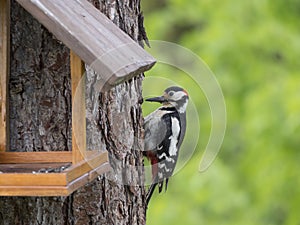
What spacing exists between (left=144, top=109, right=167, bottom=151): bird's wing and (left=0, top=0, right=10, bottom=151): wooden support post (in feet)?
2.99

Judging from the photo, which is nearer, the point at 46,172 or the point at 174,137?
the point at 46,172

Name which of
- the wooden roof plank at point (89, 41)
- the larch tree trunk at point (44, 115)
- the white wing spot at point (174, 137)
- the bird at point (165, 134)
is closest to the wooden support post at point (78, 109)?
the wooden roof plank at point (89, 41)

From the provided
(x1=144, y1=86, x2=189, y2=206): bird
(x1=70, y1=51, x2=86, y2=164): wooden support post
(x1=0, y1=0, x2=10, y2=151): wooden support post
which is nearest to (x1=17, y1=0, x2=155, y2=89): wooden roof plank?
(x1=70, y1=51, x2=86, y2=164): wooden support post

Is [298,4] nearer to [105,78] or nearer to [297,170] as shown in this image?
[297,170]

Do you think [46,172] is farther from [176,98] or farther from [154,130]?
[176,98]

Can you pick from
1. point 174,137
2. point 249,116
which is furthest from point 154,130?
point 249,116

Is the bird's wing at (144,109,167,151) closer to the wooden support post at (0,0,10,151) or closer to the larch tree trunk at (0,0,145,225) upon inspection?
the larch tree trunk at (0,0,145,225)

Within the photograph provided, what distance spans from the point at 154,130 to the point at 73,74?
124cm

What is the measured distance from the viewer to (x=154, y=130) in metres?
3.95

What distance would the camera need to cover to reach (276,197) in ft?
21.4

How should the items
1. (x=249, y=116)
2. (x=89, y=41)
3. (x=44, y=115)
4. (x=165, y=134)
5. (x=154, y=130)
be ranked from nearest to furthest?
(x=89, y=41) < (x=44, y=115) < (x=154, y=130) < (x=165, y=134) < (x=249, y=116)

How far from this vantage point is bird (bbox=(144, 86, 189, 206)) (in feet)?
12.6

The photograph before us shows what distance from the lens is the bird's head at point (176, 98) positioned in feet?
13.6

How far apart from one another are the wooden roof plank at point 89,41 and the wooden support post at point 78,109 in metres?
0.12
